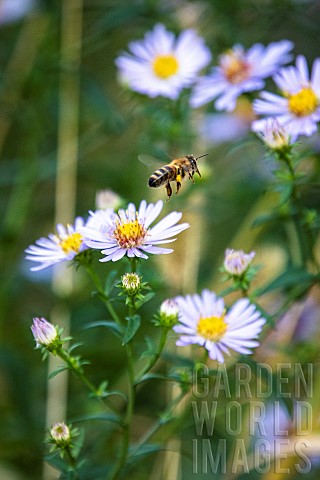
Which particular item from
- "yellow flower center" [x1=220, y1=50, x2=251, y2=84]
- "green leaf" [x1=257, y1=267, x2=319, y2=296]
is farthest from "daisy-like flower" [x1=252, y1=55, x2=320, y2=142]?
"green leaf" [x1=257, y1=267, x2=319, y2=296]

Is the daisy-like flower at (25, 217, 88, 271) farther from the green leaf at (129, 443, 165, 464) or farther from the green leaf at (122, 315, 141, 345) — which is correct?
the green leaf at (129, 443, 165, 464)

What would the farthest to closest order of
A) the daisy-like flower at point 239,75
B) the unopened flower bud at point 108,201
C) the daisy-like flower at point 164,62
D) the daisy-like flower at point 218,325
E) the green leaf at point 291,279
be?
the daisy-like flower at point 164,62 < the daisy-like flower at point 239,75 < the unopened flower bud at point 108,201 < the green leaf at point 291,279 < the daisy-like flower at point 218,325

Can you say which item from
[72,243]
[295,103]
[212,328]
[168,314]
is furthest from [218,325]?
[295,103]

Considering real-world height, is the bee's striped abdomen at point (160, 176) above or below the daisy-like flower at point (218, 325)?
above

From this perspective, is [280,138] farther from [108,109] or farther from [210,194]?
[108,109]

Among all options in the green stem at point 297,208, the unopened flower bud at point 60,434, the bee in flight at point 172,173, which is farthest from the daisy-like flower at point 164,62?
the unopened flower bud at point 60,434

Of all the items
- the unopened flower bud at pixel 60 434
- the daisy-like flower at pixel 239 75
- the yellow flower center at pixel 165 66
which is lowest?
the unopened flower bud at pixel 60 434

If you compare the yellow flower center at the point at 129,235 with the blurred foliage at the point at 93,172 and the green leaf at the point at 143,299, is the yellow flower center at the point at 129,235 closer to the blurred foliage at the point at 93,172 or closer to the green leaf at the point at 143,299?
the green leaf at the point at 143,299
